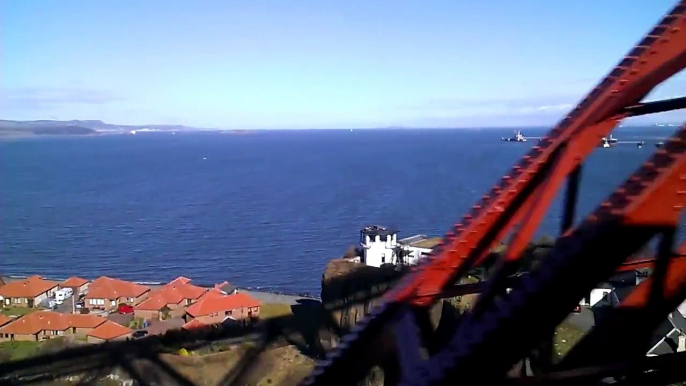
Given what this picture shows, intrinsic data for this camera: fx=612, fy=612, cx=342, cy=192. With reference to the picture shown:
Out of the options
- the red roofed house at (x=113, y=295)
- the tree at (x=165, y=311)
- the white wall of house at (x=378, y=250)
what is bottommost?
the red roofed house at (x=113, y=295)

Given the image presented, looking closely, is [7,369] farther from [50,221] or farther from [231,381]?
[50,221]

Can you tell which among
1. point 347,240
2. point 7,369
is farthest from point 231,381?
point 347,240

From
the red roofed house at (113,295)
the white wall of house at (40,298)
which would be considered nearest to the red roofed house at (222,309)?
the red roofed house at (113,295)

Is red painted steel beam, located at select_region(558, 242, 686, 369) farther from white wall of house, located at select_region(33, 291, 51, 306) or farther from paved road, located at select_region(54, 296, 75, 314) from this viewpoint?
white wall of house, located at select_region(33, 291, 51, 306)

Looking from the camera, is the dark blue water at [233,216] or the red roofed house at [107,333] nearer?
the red roofed house at [107,333]

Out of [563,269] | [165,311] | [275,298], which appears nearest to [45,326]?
[165,311]

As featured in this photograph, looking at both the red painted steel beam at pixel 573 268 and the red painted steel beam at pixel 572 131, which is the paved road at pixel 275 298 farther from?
the red painted steel beam at pixel 573 268

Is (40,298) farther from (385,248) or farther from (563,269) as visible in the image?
(563,269)
